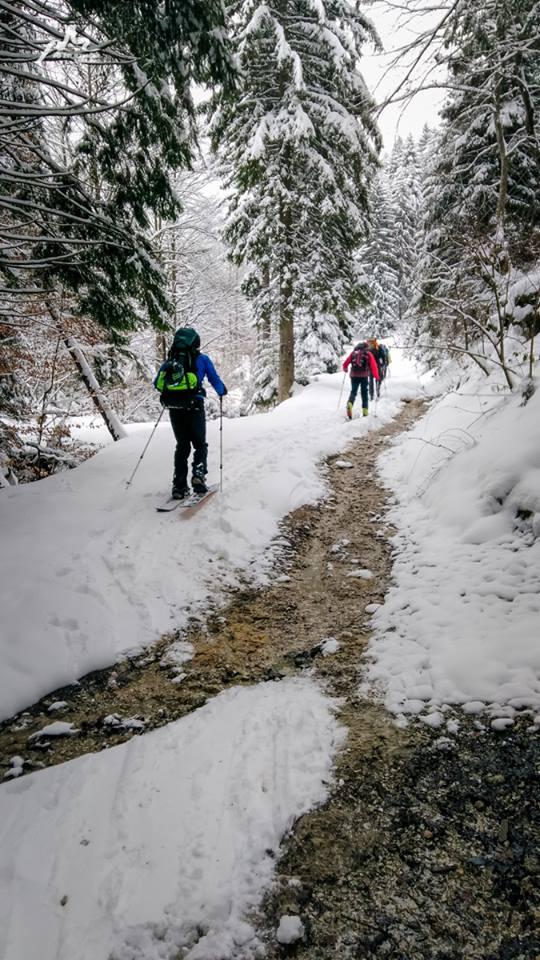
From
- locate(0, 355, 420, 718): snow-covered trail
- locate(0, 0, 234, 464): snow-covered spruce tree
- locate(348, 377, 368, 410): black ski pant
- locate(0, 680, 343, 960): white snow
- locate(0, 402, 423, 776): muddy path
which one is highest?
locate(0, 0, 234, 464): snow-covered spruce tree

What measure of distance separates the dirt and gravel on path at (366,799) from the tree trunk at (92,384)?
25.2 feet

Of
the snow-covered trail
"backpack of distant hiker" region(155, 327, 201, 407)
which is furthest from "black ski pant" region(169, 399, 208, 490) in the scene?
the snow-covered trail

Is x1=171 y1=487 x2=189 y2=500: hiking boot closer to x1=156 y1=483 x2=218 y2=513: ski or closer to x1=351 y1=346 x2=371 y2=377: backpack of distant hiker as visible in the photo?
x1=156 y1=483 x2=218 y2=513: ski

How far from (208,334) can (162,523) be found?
1504cm

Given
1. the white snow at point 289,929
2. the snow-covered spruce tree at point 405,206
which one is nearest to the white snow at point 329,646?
the white snow at point 289,929

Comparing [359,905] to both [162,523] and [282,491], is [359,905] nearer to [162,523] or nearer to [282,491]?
[162,523]

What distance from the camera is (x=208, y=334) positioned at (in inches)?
746

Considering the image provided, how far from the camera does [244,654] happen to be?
12.2ft

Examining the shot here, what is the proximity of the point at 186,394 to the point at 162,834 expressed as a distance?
15.1 feet

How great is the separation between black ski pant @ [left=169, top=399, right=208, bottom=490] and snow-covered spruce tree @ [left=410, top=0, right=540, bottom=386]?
4169 millimetres

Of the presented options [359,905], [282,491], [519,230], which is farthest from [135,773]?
[519,230]

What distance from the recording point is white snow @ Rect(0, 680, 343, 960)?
1.88 metres

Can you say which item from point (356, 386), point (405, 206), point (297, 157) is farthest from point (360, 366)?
point (405, 206)

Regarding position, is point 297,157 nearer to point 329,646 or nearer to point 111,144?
point 111,144
